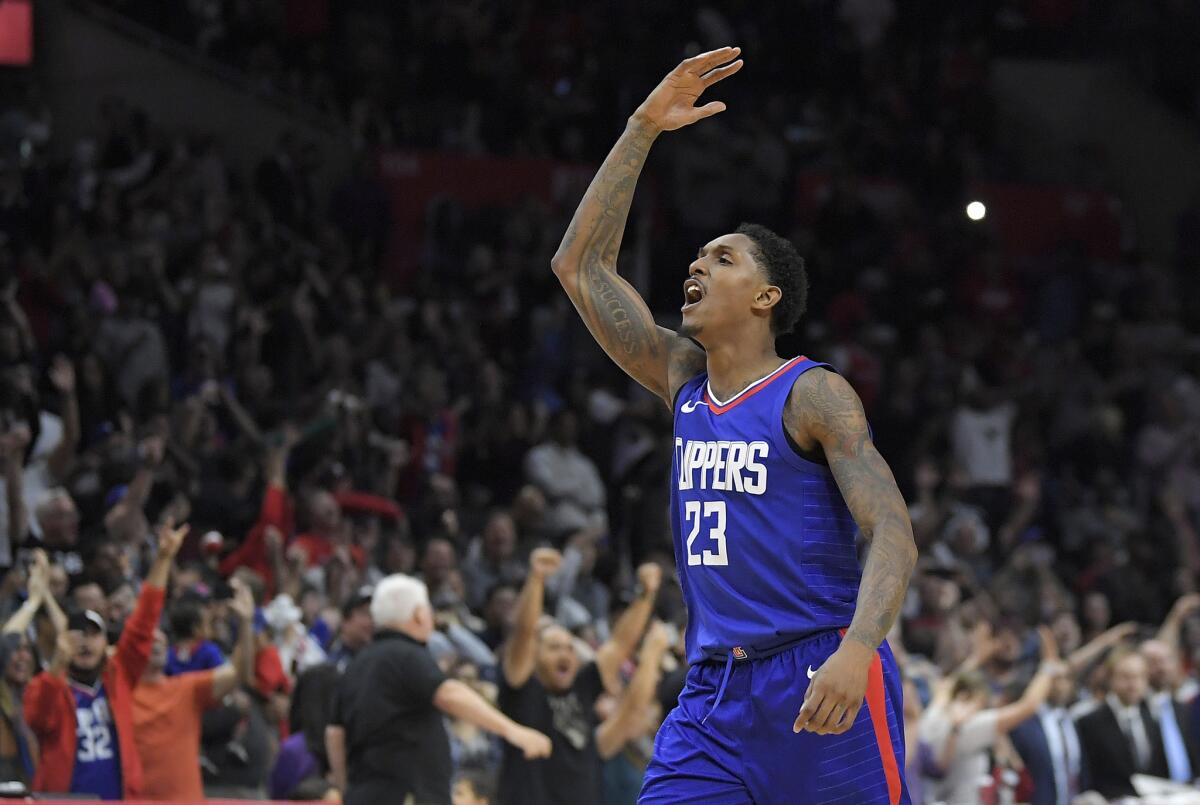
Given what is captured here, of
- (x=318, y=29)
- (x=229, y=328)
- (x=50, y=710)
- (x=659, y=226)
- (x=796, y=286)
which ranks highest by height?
(x=318, y=29)

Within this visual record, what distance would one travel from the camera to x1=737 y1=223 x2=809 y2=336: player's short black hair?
533 centimetres

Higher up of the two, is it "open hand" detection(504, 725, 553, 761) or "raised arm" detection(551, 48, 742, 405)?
"raised arm" detection(551, 48, 742, 405)

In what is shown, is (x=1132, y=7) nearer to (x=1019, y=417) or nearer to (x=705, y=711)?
(x=1019, y=417)

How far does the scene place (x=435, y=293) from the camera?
50.6 ft

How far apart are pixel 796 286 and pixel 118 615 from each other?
5029 mm

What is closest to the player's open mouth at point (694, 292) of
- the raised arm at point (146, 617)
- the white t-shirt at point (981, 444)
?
the raised arm at point (146, 617)

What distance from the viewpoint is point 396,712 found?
310 inches

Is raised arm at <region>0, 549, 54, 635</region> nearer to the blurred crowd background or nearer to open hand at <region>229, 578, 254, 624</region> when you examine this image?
the blurred crowd background

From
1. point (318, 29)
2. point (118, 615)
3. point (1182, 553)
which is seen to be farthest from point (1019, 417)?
point (118, 615)

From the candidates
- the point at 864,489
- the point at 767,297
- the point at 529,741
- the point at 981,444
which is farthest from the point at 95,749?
the point at 981,444

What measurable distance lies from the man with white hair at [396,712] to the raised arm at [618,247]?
2.55 meters

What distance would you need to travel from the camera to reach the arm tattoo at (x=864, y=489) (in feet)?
15.1

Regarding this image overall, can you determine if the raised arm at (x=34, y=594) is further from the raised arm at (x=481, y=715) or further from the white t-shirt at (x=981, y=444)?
the white t-shirt at (x=981, y=444)

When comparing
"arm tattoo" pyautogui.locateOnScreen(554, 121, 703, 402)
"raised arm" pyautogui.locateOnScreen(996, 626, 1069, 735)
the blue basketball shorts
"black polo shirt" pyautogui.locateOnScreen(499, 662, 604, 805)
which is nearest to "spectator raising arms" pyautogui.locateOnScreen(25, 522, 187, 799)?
"black polo shirt" pyautogui.locateOnScreen(499, 662, 604, 805)
